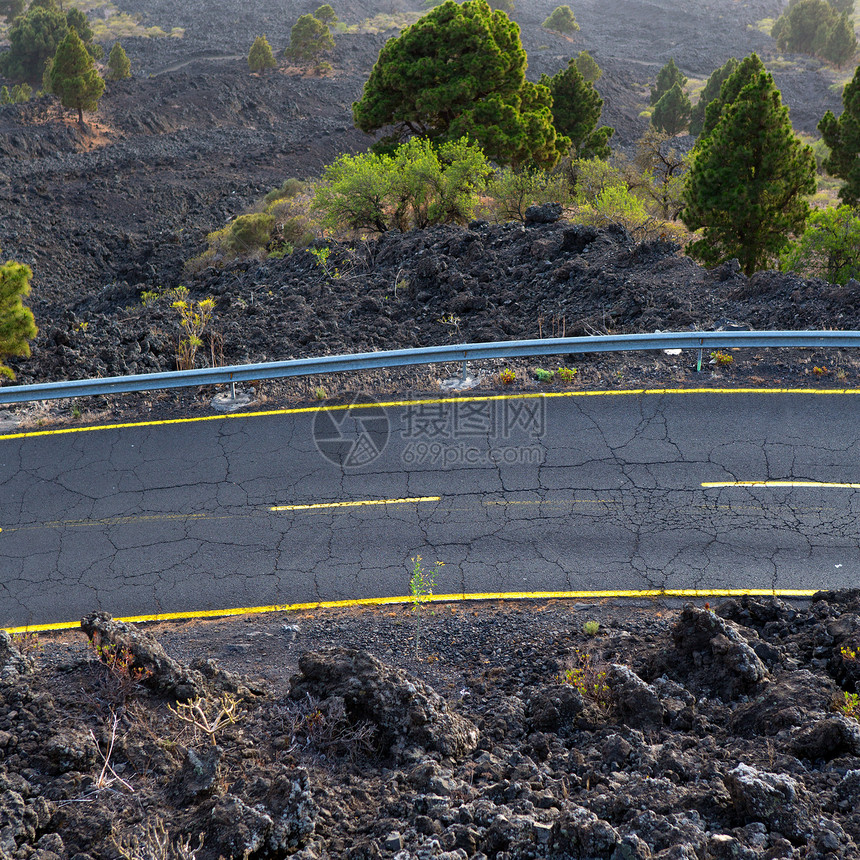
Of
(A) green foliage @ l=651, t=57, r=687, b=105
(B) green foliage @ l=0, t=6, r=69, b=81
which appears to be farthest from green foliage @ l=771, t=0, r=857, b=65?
(B) green foliage @ l=0, t=6, r=69, b=81

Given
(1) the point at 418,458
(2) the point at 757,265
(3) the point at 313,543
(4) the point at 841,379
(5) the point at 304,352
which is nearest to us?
(3) the point at 313,543

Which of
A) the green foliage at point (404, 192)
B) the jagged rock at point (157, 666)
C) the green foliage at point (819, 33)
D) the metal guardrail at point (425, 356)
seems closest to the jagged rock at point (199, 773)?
the jagged rock at point (157, 666)

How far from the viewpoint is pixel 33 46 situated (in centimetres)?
4912

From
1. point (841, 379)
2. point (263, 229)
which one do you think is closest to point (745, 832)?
point (841, 379)

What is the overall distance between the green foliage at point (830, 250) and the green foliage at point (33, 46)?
50.2 m

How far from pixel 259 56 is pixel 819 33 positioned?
46209mm

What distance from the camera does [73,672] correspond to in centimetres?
708

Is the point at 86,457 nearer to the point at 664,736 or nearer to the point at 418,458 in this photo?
the point at 418,458

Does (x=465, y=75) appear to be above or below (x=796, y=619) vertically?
above

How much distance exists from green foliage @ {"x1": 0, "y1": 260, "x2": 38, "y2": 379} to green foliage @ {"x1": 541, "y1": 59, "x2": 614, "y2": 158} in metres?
23.3

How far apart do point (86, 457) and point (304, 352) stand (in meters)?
4.88

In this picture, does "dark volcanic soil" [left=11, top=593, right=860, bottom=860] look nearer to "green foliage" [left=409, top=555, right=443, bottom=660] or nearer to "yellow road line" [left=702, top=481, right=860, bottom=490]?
"green foliage" [left=409, top=555, right=443, bottom=660]

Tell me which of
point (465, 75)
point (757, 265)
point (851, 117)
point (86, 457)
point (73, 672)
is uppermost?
point (465, 75)

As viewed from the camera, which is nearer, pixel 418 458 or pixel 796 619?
pixel 796 619
